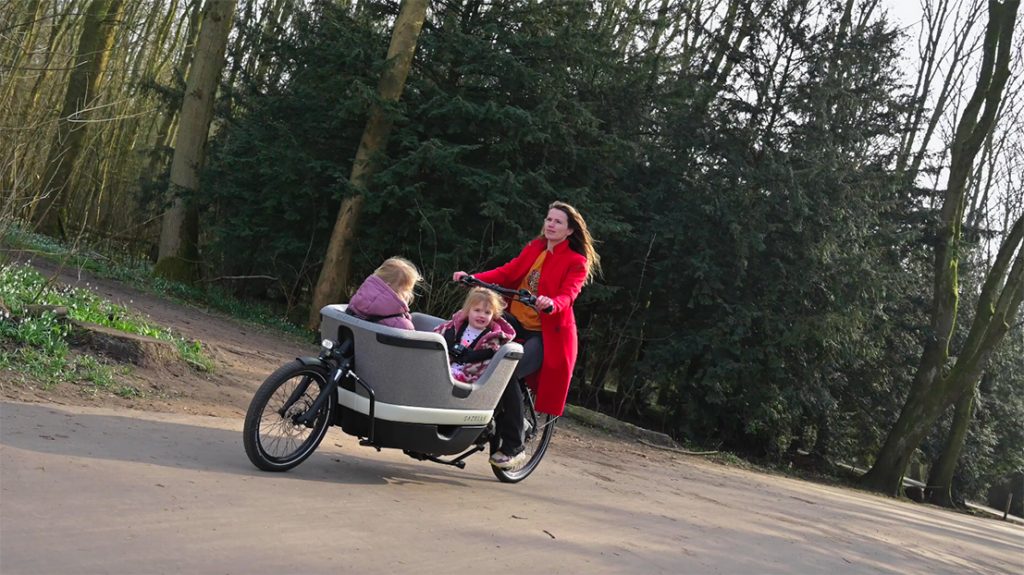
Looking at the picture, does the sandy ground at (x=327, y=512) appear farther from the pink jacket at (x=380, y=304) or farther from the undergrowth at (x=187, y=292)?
the undergrowth at (x=187, y=292)

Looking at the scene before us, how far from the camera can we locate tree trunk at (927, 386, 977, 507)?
20797mm

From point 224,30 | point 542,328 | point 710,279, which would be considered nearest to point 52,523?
point 542,328

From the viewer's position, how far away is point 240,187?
56.6ft

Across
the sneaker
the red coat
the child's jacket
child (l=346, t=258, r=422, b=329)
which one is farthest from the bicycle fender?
the red coat

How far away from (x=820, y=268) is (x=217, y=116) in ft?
43.2

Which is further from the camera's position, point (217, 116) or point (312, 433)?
point (217, 116)

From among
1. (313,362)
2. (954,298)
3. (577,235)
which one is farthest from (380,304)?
(954,298)

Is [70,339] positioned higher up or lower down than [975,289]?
lower down

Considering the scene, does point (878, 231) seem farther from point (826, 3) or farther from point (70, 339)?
point (70, 339)

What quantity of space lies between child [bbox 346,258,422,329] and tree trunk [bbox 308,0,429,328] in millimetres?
10454

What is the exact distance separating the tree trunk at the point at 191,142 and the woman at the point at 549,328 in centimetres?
1299

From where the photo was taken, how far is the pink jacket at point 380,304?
551 centimetres

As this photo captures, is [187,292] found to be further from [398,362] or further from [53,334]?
[398,362]

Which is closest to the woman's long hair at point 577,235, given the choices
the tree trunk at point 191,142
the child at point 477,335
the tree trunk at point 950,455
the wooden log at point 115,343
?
the child at point 477,335
